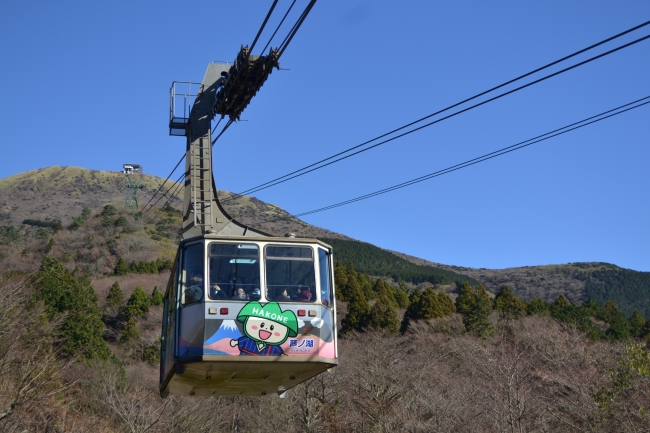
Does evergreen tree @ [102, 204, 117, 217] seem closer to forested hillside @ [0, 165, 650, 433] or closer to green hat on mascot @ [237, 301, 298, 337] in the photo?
forested hillside @ [0, 165, 650, 433]

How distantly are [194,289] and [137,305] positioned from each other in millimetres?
49508

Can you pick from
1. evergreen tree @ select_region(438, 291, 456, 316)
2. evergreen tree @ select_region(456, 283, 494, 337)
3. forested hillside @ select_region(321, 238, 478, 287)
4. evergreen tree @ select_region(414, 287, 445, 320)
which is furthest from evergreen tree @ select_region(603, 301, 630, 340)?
forested hillside @ select_region(321, 238, 478, 287)

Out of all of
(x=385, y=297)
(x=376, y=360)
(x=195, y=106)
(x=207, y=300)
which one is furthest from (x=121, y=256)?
(x=207, y=300)

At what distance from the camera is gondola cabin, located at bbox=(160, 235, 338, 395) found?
39.0ft

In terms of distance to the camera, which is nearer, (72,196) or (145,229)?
(145,229)

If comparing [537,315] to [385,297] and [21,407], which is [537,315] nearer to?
[385,297]

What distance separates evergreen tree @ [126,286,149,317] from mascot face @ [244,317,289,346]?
49531mm

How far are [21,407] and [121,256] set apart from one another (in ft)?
203

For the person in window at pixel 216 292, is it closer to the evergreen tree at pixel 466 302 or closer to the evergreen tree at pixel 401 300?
the evergreen tree at pixel 466 302

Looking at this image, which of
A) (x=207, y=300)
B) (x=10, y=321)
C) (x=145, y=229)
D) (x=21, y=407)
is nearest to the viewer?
(x=207, y=300)

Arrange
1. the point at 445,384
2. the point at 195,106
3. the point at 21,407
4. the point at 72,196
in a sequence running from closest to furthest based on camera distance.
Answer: the point at 195,106
the point at 21,407
the point at 445,384
the point at 72,196

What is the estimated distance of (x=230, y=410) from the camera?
40.8m

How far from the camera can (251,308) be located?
11992 millimetres

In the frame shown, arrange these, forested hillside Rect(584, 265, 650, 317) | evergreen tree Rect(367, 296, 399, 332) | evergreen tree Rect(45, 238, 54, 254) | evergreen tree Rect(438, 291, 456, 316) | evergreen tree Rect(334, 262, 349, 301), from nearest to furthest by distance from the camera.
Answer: evergreen tree Rect(367, 296, 399, 332), evergreen tree Rect(438, 291, 456, 316), evergreen tree Rect(334, 262, 349, 301), evergreen tree Rect(45, 238, 54, 254), forested hillside Rect(584, 265, 650, 317)
